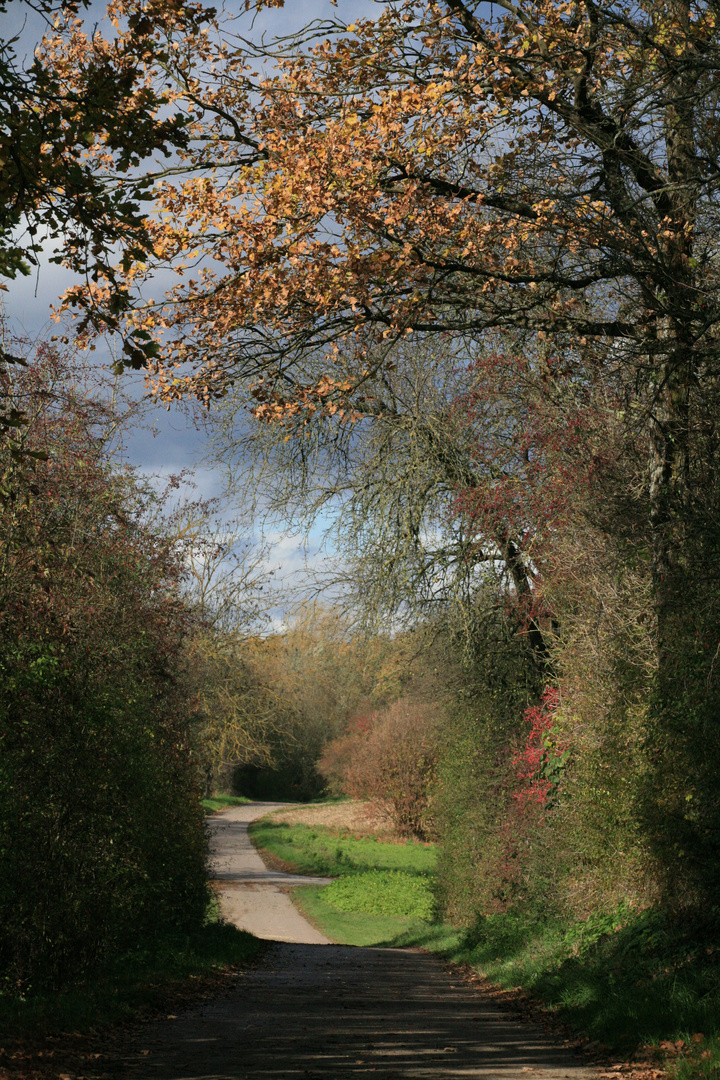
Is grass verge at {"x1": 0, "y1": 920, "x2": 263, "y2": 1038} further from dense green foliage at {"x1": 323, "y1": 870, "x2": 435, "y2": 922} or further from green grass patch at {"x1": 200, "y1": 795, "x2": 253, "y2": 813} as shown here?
green grass patch at {"x1": 200, "y1": 795, "x2": 253, "y2": 813}

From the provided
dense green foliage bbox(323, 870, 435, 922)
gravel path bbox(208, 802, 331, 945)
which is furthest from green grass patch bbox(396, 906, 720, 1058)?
dense green foliage bbox(323, 870, 435, 922)

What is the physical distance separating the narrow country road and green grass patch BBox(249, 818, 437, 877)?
629 inches

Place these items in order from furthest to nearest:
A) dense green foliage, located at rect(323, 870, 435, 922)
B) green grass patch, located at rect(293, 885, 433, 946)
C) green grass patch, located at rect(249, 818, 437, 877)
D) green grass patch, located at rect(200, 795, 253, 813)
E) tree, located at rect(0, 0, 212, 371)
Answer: green grass patch, located at rect(200, 795, 253, 813)
green grass patch, located at rect(249, 818, 437, 877)
dense green foliage, located at rect(323, 870, 435, 922)
green grass patch, located at rect(293, 885, 433, 946)
tree, located at rect(0, 0, 212, 371)

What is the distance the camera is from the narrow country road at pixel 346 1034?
21.3 feet

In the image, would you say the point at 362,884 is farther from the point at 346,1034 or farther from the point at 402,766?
the point at 346,1034

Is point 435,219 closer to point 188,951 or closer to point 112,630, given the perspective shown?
point 112,630

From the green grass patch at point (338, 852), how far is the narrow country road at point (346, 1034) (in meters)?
16.0

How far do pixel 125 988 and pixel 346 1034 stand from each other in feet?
9.18

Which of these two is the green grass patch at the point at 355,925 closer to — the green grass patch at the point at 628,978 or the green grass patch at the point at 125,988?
the green grass patch at the point at 125,988

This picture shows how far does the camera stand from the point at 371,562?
15.6 meters

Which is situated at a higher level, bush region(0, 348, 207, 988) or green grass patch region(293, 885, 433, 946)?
bush region(0, 348, 207, 988)

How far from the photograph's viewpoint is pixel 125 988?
953cm

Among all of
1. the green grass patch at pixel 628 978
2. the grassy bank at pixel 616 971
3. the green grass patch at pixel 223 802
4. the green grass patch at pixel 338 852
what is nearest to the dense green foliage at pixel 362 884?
the green grass patch at pixel 338 852

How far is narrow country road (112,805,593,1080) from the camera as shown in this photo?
6.49 metres
